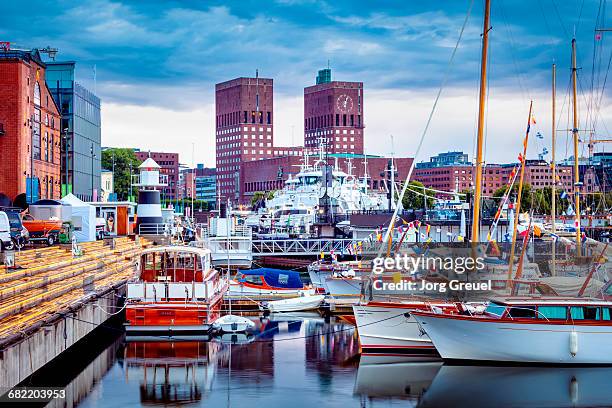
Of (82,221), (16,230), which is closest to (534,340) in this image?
(16,230)

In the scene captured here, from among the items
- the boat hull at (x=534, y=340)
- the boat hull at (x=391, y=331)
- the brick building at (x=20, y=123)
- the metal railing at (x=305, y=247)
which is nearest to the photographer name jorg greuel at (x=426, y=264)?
the boat hull at (x=391, y=331)

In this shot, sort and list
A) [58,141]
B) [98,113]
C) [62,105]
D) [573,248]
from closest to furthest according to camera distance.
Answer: [573,248]
[58,141]
[62,105]
[98,113]

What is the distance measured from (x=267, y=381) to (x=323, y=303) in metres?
18.5

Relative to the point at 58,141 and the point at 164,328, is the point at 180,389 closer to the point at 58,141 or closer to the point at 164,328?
the point at 164,328

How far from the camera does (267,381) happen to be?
31.8 m

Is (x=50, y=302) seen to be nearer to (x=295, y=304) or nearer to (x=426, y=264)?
(x=426, y=264)

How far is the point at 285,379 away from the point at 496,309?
7984 millimetres

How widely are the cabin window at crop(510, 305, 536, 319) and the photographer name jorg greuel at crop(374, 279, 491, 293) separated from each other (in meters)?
3.53

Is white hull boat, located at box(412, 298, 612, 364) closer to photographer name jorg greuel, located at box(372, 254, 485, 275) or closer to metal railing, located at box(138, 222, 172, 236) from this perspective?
photographer name jorg greuel, located at box(372, 254, 485, 275)

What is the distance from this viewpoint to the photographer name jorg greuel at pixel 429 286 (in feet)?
118

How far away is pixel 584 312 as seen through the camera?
3228 cm

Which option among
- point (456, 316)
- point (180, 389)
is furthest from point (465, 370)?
point (180, 389)

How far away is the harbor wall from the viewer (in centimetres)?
2353

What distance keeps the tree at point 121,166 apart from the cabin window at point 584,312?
13599 centimetres
